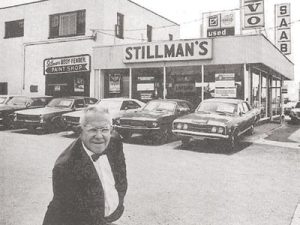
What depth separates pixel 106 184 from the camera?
2.22 metres

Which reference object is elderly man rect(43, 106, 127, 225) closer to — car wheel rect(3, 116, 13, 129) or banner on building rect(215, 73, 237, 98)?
car wheel rect(3, 116, 13, 129)

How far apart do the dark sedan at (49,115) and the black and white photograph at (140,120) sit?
0.06 m

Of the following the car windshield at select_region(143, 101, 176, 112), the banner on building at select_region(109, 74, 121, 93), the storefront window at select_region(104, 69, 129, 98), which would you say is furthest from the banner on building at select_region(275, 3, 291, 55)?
the car windshield at select_region(143, 101, 176, 112)

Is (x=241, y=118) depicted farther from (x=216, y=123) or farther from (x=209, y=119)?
(x=216, y=123)

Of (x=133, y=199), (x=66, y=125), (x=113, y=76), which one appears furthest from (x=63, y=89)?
(x=133, y=199)

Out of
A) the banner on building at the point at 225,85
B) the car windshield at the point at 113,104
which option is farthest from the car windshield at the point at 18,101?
the banner on building at the point at 225,85

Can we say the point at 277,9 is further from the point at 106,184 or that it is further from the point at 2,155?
the point at 106,184

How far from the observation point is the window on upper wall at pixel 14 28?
77.5 ft

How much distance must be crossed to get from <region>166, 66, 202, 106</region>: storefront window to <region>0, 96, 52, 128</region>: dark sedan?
19.1ft

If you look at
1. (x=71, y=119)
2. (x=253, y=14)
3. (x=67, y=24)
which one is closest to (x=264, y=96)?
(x=253, y=14)

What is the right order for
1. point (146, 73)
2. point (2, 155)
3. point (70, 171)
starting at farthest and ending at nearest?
point (146, 73), point (2, 155), point (70, 171)

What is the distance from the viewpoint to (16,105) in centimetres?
1627

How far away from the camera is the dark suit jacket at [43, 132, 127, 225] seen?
2107mm

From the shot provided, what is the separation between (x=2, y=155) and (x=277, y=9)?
1989 cm
